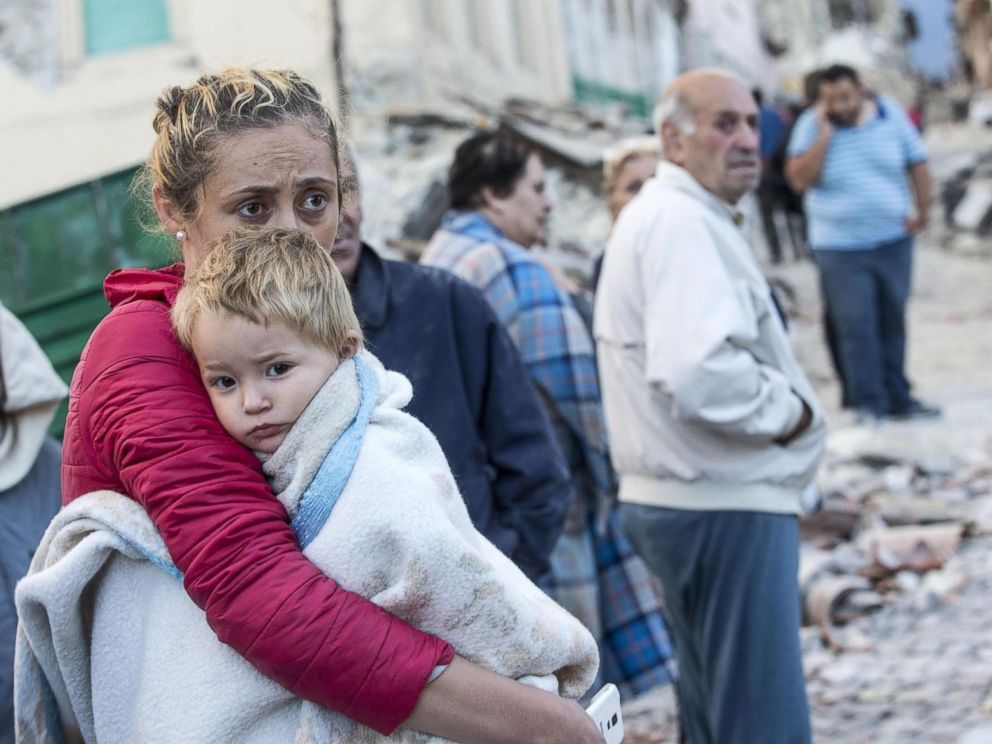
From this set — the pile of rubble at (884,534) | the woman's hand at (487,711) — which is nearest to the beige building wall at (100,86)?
the pile of rubble at (884,534)

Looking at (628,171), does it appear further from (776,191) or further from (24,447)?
A: (776,191)

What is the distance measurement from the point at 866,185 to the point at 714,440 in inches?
222

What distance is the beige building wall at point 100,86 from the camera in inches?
303

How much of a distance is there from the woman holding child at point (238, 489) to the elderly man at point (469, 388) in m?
0.83

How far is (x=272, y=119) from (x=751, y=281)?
6.23ft

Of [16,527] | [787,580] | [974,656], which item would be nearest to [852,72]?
[974,656]

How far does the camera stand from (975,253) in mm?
17922

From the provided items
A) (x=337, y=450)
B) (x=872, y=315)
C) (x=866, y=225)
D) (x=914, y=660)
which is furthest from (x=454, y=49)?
(x=337, y=450)

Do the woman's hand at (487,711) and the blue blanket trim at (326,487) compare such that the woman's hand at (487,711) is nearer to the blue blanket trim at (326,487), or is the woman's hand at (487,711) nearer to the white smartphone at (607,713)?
the white smartphone at (607,713)

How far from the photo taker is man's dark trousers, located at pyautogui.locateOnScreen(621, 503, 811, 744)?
3.28 metres

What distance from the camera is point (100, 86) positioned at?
7.86m

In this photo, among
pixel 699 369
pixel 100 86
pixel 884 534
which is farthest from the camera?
pixel 100 86

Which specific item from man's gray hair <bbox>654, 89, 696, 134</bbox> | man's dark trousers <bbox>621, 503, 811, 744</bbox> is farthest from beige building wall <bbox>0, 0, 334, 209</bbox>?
man's dark trousers <bbox>621, 503, 811, 744</bbox>

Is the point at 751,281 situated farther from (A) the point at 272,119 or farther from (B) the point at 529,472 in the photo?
(A) the point at 272,119
